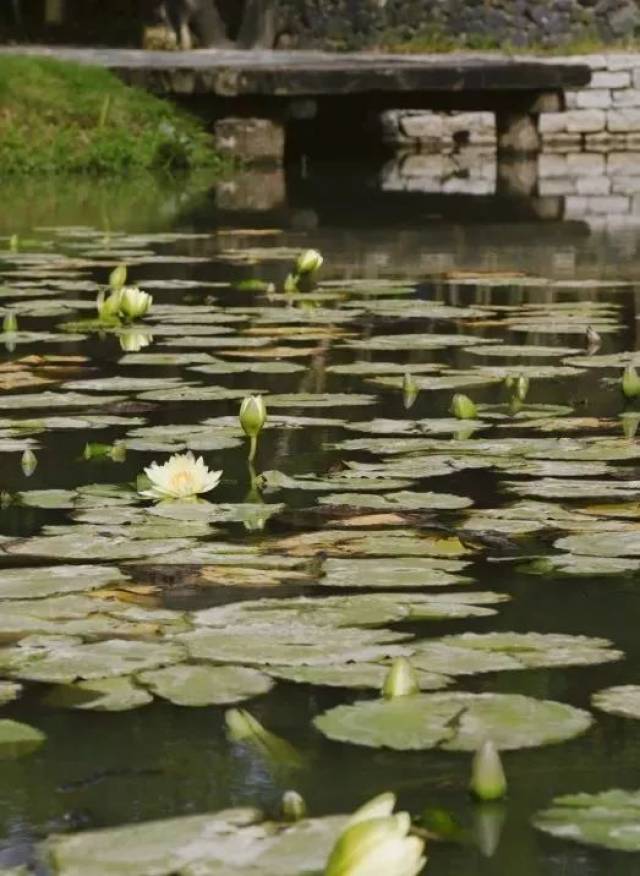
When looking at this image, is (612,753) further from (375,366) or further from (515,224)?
(515,224)

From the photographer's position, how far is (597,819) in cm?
185

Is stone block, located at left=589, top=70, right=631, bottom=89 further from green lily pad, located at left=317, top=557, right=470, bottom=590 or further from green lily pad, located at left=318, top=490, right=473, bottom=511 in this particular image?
green lily pad, located at left=317, top=557, right=470, bottom=590

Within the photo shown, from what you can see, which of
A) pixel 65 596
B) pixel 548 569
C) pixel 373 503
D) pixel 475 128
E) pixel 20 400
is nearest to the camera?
pixel 65 596

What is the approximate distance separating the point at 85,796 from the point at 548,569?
98 centimetres

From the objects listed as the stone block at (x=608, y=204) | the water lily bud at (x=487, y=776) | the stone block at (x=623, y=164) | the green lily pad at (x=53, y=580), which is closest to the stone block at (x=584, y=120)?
the stone block at (x=623, y=164)

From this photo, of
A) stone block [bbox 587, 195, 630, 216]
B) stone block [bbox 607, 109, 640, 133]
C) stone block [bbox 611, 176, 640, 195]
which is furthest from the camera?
stone block [bbox 607, 109, 640, 133]

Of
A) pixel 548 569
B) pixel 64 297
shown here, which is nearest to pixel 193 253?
pixel 64 297

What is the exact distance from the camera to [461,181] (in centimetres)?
1248

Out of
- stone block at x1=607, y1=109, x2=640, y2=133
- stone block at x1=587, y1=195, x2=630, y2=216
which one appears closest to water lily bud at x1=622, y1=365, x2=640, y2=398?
stone block at x1=587, y1=195, x2=630, y2=216

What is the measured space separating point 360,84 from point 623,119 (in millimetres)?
3114

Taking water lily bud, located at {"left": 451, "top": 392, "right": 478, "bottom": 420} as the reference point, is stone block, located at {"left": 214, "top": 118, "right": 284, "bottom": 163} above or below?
above

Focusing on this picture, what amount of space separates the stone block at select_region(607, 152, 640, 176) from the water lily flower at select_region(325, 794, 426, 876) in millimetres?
11514

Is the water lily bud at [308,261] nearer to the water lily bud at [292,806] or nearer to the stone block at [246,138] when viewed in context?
the water lily bud at [292,806]

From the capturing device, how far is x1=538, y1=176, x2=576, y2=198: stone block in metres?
11.2
